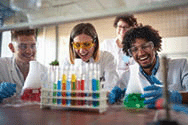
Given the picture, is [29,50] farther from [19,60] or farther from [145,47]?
[145,47]

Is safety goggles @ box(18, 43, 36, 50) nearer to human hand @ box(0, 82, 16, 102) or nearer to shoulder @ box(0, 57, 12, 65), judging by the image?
shoulder @ box(0, 57, 12, 65)

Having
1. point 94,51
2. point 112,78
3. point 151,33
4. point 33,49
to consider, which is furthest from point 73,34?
point 151,33

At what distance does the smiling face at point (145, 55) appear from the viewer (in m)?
1.38

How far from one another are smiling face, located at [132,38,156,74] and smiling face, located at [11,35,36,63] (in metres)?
0.97

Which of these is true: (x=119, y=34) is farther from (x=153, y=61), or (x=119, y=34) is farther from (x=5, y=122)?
(x=5, y=122)

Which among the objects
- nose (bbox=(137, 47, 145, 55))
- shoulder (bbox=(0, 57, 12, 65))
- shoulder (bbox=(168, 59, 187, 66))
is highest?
nose (bbox=(137, 47, 145, 55))

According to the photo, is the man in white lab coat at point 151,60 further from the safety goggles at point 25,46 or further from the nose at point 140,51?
the safety goggles at point 25,46

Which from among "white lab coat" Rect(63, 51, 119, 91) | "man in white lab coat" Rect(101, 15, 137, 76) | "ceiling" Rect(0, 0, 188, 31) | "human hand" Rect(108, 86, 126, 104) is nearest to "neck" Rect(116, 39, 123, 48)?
"man in white lab coat" Rect(101, 15, 137, 76)

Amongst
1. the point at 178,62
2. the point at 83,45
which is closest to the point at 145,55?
the point at 178,62

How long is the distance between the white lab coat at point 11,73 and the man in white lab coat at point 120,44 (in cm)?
110

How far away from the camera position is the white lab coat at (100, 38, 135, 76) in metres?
2.04

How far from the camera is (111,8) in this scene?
53cm

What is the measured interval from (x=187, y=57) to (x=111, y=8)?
4.39 ft

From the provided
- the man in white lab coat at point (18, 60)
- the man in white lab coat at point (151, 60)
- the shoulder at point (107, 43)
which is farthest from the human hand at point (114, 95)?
the shoulder at point (107, 43)
